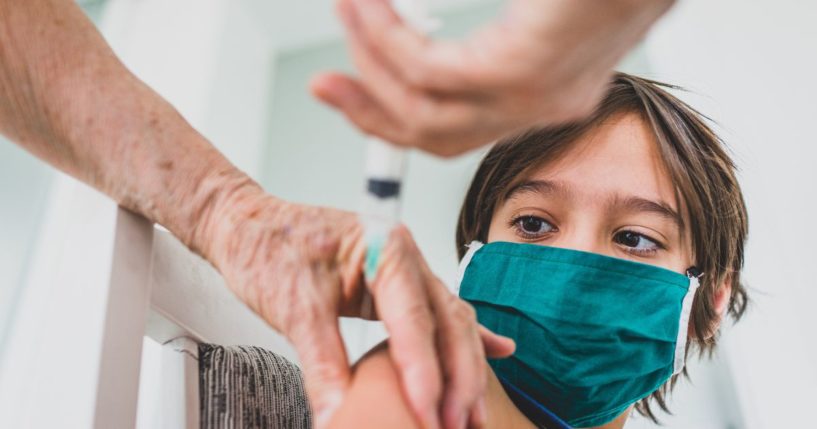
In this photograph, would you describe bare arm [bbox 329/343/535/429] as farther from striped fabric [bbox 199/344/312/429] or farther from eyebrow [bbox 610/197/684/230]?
eyebrow [bbox 610/197/684/230]

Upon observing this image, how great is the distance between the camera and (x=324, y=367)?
457 mm

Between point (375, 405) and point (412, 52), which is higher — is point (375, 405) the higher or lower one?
the lower one

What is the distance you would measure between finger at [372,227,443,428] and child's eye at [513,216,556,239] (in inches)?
17.3

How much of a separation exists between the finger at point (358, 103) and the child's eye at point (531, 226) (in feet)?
1.91

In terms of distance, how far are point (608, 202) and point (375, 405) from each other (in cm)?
55

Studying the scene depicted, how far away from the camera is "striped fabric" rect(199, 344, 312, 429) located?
0.59m

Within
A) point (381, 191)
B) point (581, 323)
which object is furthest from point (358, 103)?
point (581, 323)

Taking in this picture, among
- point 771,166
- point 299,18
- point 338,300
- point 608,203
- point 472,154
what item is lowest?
point 338,300

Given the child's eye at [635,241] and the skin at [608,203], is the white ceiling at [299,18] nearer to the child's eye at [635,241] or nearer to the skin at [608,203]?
the skin at [608,203]

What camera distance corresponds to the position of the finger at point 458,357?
45 centimetres

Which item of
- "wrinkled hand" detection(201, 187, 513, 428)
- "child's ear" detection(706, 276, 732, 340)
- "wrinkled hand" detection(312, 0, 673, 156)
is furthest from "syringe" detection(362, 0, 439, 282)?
"child's ear" detection(706, 276, 732, 340)

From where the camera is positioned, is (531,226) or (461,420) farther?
(531,226)

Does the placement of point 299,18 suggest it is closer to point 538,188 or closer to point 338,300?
point 538,188

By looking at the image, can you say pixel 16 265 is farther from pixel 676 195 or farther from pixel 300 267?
pixel 676 195
